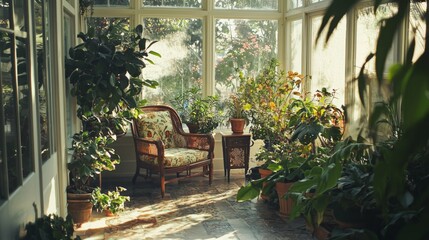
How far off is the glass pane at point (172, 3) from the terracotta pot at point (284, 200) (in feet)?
9.75

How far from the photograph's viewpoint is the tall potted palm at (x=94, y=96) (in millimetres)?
4105

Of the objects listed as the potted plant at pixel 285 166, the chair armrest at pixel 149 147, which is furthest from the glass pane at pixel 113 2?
the potted plant at pixel 285 166

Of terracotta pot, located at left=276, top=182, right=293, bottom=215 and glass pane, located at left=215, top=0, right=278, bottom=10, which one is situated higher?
glass pane, located at left=215, top=0, right=278, bottom=10

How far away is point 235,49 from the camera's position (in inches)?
254

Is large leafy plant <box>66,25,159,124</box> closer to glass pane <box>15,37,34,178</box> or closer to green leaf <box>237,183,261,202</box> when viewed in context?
glass pane <box>15,37,34,178</box>

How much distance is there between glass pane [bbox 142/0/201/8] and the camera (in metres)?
6.20

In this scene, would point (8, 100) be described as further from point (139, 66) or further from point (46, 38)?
point (139, 66)

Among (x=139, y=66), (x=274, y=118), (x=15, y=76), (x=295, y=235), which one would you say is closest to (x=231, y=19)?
(x=274, y=118)

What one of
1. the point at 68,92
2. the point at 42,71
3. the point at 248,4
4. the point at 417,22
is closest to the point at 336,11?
the point at 417,22

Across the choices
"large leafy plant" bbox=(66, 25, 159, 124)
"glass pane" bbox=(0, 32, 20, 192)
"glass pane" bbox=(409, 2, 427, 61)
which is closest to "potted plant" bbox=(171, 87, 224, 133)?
"large leafy plant" bbox=(66, 25, 159, 124)

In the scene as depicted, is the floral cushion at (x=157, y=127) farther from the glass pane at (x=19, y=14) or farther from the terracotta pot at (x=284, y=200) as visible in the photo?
the glass pane at (x=19, y=14)

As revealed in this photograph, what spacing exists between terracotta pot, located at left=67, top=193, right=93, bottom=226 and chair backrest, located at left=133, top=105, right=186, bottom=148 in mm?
1526

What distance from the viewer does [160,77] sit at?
632 cm

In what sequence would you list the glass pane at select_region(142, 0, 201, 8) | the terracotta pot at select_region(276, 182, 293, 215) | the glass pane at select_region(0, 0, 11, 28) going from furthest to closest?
the glass pane at select_region(142, 0, 201, 8), the terracotta pot at select_region(276, 182, 293, 215), the glass pane at select_region(0, 0, 11, 28)
